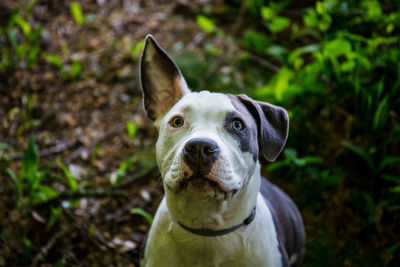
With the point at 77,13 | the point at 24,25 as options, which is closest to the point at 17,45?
the point at 24,25

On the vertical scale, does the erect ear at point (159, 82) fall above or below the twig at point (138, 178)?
above

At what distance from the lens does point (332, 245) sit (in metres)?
3.61

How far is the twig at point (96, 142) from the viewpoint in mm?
4340

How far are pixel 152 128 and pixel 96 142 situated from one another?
2.08 ft

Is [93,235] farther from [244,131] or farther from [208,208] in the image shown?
[244,131]

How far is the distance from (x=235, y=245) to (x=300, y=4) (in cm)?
418

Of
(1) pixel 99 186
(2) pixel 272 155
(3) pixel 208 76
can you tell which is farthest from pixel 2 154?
(2) pixel 272 155

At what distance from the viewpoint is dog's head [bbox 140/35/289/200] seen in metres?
1.98

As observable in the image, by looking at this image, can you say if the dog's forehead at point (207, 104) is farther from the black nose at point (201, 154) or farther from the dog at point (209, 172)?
the black nose at point (201, 154)

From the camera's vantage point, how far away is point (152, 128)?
4.75 meters

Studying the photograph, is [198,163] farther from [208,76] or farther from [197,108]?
[208,76]

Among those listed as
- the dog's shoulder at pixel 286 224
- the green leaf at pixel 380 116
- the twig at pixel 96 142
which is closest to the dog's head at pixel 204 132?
the dog's shoulder at pixel 286 224

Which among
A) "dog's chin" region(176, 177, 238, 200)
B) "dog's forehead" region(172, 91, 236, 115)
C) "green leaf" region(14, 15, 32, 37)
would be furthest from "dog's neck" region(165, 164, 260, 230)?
"green leaf" region(14, 15, 32, 37)

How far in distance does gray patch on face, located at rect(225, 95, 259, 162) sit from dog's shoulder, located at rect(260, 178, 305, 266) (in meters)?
0.62
